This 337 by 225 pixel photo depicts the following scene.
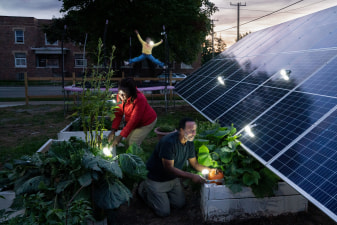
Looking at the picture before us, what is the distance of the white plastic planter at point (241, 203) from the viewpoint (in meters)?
4.52

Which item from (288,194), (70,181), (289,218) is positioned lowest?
(289,218)

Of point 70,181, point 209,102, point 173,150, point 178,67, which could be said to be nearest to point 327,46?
point 209,102

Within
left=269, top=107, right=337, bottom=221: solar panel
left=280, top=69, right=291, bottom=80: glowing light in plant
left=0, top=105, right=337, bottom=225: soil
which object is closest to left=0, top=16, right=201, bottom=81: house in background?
left=280, top=69, right=291, bottom=80: glowing light in plant

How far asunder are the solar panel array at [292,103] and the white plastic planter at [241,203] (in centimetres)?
72

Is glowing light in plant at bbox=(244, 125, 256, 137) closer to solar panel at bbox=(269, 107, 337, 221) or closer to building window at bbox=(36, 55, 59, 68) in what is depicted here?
solar panel at bbox=(269, 107, 337, 221)

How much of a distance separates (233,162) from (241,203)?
664 millimetres

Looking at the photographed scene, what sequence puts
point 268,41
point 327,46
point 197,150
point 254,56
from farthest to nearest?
point 268,41
point 254,56
point 327,46
point 197,150

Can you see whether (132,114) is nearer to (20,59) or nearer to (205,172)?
(205,172)

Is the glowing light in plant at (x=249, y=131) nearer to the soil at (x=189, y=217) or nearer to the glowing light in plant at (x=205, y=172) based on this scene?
the glowing light in plant at (x=205, y=172)

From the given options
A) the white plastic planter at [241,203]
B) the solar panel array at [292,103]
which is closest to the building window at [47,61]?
the solar panel array at [292,103]

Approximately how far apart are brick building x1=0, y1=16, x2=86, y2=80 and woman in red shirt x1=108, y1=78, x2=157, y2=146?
36.6 metres

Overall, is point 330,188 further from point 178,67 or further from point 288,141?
point 178,67

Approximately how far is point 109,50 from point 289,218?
2077cm

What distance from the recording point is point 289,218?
15.1ft
